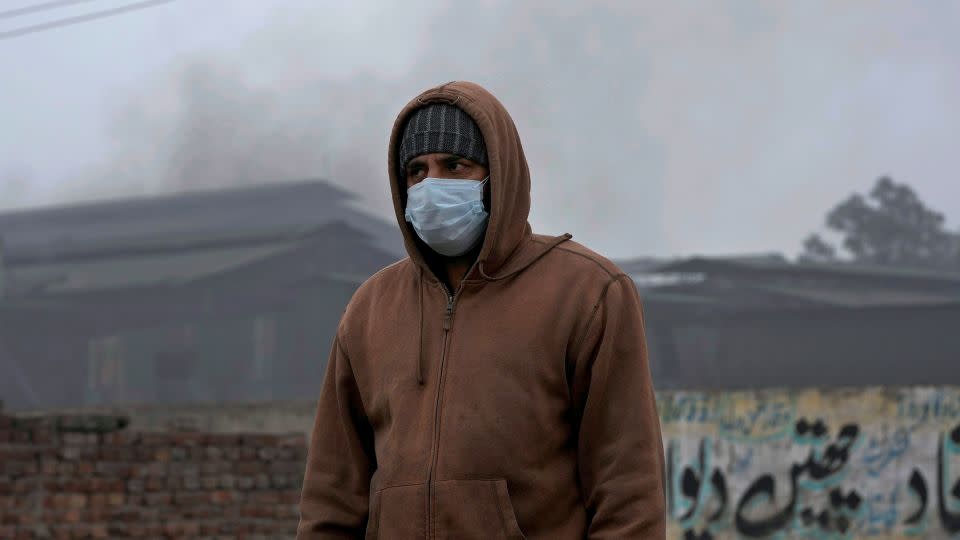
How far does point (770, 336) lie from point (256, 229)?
18.0 feet

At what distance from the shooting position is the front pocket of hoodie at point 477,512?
235 centimetres

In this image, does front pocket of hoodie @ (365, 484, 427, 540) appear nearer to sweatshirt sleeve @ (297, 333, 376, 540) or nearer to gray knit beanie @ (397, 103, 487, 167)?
sweatshirt sleeve @ (297, 333, 376, 540)

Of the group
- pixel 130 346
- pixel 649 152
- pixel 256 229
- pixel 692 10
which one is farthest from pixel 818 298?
pixel 130 346

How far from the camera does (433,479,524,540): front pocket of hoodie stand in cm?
235

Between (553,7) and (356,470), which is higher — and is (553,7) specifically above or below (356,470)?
above

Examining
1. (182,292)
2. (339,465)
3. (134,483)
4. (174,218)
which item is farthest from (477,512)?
(174,218)

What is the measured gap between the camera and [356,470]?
262 cm

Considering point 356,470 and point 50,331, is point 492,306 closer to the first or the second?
point 356,470

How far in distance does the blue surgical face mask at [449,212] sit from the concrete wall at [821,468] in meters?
10.2

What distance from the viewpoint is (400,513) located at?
2.42 metres

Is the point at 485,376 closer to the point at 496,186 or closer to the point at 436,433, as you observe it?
the point at 436,433

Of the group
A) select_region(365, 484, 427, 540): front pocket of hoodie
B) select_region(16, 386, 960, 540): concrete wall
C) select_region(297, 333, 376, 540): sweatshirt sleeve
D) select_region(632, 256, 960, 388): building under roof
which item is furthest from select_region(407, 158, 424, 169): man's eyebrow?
select_region(632, 256, 960, 388): building under roof

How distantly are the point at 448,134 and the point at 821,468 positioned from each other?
10.6 metres

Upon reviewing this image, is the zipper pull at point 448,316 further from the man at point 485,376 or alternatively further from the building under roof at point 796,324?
the building under roof at point 796,324
